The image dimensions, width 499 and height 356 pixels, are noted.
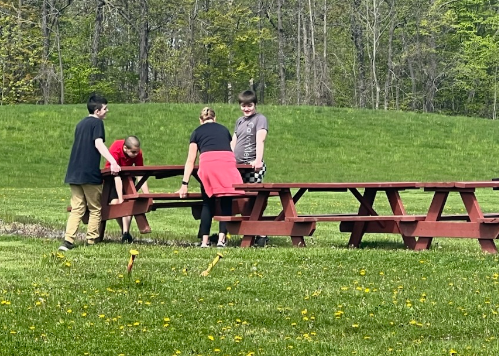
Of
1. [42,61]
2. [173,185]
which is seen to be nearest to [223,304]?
[173,185]

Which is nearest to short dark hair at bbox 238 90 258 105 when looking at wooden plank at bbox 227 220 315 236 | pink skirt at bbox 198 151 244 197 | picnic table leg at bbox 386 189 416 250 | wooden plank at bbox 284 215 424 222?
pink skirt at bbox 198 151 244 197

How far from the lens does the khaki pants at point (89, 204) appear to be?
38.8 feet

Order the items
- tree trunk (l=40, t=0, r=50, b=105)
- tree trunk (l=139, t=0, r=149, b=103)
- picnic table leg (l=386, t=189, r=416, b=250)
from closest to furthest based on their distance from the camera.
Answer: picnic table leg (l=386, t=189, r=416, b=250) → tree trunk (l=40, t=0, r=50, b=105) → tree trunk (l=139, t=0, r=149, b=103)

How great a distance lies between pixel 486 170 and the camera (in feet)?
118

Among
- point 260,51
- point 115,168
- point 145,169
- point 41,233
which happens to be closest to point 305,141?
point 41,233

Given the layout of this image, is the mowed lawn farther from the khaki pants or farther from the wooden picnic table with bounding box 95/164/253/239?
the wooden picnic table with bounding box 95/164/253/239

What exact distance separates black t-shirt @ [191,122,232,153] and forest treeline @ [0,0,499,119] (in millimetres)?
42568

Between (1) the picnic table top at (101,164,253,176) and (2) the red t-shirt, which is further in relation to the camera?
(2) the red t-shirt

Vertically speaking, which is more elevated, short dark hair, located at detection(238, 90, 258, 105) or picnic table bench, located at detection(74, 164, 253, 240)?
short dark hair, located at detection(238, 90, 258, 105)

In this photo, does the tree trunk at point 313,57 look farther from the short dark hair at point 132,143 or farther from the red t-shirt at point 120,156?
the short dark hair at point 132,143

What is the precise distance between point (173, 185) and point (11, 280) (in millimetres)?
21177

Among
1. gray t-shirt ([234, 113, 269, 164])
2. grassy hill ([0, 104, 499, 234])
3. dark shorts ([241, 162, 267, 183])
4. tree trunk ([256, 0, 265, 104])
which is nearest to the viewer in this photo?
gray t-shirt ([234, 113, 269, 164])

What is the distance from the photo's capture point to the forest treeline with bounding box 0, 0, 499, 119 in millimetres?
59688

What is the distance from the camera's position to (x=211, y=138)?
12156 millimetres
